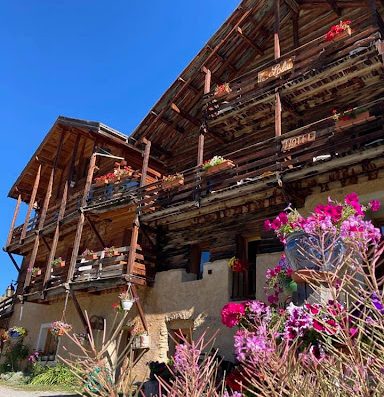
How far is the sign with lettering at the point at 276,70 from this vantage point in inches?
469

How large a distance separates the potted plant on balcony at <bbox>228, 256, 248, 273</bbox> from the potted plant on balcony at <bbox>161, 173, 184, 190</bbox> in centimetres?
287

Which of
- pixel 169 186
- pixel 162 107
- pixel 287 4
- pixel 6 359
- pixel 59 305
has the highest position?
pixel 287 4

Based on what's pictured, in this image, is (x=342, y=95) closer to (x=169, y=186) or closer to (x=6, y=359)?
(x=169, y=186)

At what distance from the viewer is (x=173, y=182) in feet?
42.1

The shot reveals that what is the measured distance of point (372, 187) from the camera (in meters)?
Result: 9.49

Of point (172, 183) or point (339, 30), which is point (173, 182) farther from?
point (339, 30)

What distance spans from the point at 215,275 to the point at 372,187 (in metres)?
4.81

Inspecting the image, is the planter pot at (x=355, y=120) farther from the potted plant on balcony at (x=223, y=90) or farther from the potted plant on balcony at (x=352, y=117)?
the potted plant on balcony at (x=223, y=90)

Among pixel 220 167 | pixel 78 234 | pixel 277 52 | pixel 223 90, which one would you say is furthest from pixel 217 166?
pixel 78 234

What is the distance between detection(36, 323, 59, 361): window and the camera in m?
17.5

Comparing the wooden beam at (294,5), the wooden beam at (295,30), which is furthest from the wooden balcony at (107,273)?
the wooden beam at (294,5)

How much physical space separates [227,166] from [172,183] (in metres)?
2.06

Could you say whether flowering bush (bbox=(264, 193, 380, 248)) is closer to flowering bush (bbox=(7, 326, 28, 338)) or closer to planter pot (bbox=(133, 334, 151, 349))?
planter pot (bbox=(133, 334, 151, 349))

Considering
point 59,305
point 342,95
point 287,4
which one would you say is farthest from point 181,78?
point 59,305
